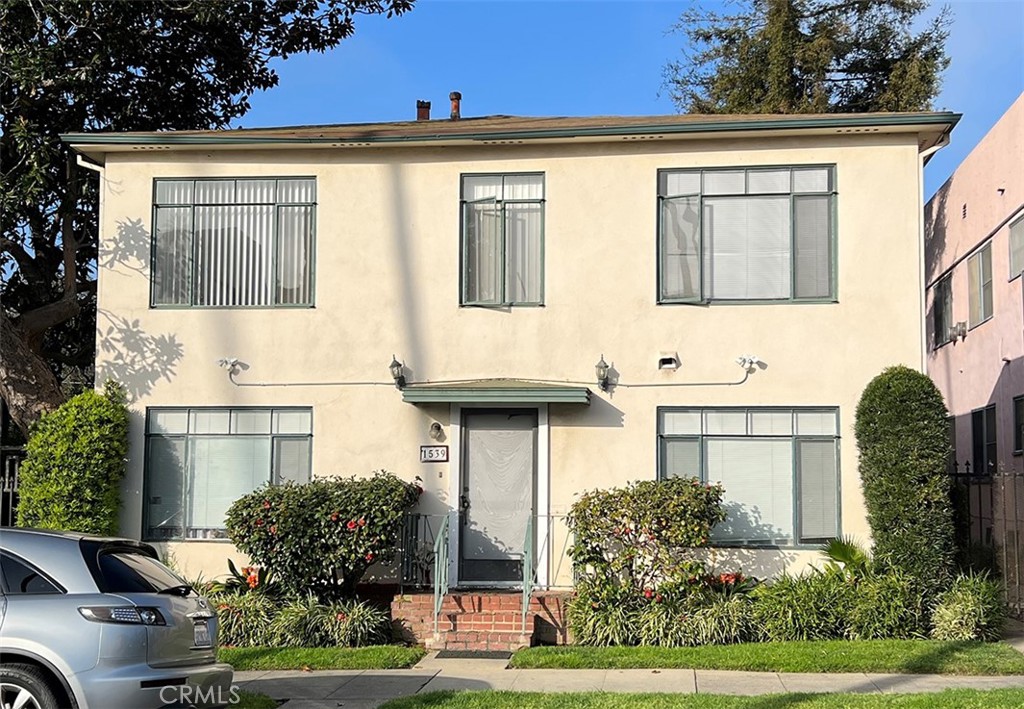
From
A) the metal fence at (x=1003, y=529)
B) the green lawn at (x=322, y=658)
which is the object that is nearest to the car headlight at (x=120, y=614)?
the green lawn at (x=322, y=658)

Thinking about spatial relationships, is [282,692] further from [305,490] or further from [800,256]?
[800,256]

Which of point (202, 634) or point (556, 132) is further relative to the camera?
point (556, 132)

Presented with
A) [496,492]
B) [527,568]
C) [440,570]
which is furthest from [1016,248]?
[440,570]

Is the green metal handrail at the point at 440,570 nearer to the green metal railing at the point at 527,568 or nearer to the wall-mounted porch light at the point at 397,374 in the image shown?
the green metal railing at the point at 527,568

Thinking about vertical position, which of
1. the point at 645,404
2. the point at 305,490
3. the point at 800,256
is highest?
the point at 800,256

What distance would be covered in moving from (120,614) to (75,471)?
719 cm

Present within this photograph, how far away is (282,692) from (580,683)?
2.70m

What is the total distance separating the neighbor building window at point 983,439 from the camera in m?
20.7

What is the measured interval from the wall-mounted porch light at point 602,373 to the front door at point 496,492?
35.3 inches

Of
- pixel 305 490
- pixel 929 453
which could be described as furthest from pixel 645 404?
pixel 305 490

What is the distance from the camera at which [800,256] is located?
47.1 ft

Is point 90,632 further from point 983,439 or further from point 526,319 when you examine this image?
point 983,439

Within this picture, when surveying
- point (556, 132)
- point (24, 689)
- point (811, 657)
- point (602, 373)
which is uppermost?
point (556, 132)

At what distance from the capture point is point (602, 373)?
1431 cm
